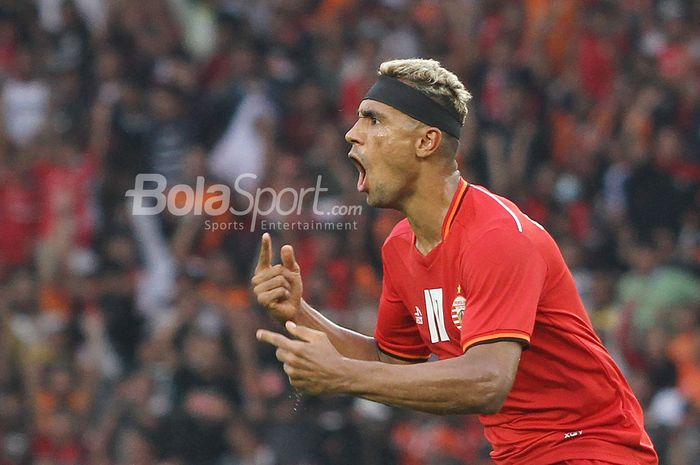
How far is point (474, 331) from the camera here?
14.2 feet

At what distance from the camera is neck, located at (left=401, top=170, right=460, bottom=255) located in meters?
4.82

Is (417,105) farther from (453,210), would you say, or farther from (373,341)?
(373,341)

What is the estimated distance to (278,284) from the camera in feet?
16.1

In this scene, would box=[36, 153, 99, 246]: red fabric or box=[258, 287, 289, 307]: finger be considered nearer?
box=[258, 287, 289, 307]: finger

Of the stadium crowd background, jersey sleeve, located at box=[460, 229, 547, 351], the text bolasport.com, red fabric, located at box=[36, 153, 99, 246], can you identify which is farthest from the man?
red fabric, located at box=[36, 153, 99, 246]

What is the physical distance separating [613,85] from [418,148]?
7.00 meters

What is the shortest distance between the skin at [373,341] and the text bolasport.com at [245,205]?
5.08m

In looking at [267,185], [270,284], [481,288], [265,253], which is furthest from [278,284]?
[267,185]

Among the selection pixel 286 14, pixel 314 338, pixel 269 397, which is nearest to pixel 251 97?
pixel 286 14

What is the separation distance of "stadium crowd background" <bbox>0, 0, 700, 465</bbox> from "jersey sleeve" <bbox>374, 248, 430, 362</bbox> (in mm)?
3529

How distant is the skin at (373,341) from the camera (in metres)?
4.10

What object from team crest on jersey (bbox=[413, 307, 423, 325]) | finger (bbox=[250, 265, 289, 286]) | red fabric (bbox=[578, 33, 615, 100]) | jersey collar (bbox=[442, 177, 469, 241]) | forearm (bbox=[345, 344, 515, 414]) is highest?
red fabric (bbox=[578, 33, 615, 100])

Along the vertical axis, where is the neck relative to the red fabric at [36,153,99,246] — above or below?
above

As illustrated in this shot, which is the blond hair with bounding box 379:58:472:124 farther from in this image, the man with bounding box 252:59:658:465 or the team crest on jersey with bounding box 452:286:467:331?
the team crest on jersey with bounding box 452:286:467:331
